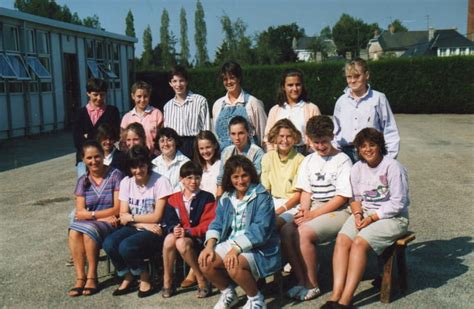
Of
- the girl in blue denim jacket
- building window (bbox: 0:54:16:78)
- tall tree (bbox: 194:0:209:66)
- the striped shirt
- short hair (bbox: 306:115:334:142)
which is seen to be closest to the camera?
the girl in blue denim jacket

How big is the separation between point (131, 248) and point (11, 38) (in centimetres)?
1535

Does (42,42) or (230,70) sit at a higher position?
(42,42)

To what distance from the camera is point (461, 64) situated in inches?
925

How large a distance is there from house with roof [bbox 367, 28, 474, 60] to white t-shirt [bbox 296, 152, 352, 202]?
199 ft

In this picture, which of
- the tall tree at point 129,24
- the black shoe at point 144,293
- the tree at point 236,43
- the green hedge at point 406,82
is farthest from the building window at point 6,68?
the tall tree at point 129,24

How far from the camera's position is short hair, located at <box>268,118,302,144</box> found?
4809 mm

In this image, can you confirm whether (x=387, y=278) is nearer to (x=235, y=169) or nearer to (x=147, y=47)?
(x=235, y=169)

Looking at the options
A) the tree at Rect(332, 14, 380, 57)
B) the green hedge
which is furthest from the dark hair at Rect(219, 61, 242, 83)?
the tree at Rect(332, 14, 380, 57)

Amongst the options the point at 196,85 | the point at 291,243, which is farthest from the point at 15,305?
the point at 196,85

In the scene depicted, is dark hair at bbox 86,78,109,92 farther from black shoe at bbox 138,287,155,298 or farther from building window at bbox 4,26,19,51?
building window at bbox 4,26,19,51

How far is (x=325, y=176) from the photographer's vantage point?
4609 millimetres

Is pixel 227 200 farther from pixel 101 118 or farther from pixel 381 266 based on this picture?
pixel 101 118

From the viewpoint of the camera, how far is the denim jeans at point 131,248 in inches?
175

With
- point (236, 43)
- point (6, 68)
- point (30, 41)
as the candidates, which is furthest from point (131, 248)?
point (236, 43)
